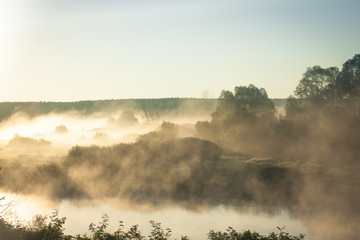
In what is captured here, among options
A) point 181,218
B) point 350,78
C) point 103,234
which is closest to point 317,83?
point 350,78

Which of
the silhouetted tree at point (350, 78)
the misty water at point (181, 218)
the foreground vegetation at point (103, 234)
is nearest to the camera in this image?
the foreground vegetation at point (103, 234)

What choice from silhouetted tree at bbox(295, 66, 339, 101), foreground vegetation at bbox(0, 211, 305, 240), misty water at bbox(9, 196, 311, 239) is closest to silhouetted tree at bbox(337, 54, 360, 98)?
silhouetted tree at bbox(295, 66, 339, 101)

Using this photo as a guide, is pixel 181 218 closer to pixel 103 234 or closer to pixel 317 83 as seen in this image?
pixel 103 234

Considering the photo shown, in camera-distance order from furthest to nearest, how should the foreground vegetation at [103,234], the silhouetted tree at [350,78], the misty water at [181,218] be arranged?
the silhouetted tree at [350,78], the misty water at [181,218], the foreground vegetation at [103,234]

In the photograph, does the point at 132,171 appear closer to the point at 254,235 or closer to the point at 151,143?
the point at 151,143

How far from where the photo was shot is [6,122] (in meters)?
180

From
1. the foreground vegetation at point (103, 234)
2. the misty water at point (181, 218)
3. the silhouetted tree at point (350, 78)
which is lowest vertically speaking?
the foreground vegetation at point (103, 234)

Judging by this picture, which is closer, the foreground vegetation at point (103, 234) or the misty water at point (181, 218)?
the foreground vegetation at point (103, 234)

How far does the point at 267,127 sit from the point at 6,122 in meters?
130

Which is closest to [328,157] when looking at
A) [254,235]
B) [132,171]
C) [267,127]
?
[267,127]

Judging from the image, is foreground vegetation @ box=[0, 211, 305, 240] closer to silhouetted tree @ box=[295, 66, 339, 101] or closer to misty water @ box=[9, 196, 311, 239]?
misty water @ box=[9, 196, 311, 239]

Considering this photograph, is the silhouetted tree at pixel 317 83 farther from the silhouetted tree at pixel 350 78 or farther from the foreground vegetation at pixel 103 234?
the foreground vegetation at pixel 103 234

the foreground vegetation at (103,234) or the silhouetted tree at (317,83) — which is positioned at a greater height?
the silhouetted tree at (317,83)

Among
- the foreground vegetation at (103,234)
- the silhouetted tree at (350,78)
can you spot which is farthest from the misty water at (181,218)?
the silhouetted tree at (350,78)
